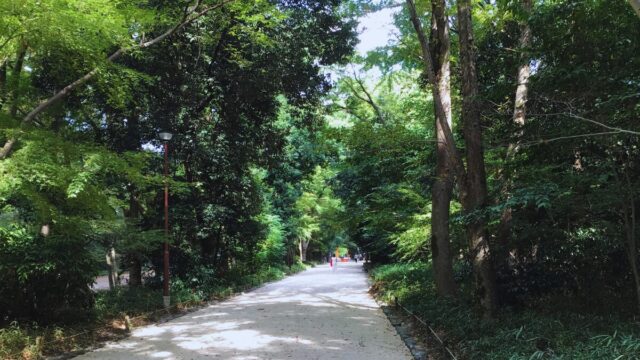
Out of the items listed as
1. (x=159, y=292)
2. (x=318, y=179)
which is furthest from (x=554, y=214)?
(x=318, y=179)

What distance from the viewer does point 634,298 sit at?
756cm

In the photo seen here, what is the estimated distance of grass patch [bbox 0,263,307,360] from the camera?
8039 millimetres

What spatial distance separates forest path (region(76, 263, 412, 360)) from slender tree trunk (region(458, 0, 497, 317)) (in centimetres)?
175

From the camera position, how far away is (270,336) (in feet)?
31.1

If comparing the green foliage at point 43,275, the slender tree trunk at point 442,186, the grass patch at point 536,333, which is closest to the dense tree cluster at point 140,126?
the green foliage at point 43,275

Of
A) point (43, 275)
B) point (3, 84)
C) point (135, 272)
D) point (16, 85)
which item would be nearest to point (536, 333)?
point (43, 275)

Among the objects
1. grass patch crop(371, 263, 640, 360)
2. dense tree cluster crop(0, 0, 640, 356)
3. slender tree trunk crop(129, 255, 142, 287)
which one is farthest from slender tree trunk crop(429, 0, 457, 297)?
slender tree trunk crop(129, 255, 142, 287)

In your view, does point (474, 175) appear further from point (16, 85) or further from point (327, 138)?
point (16, 85)

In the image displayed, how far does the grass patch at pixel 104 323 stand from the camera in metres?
8.04

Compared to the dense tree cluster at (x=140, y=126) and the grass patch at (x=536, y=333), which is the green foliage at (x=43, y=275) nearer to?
the dense tree cluster at (x=140, y=126)

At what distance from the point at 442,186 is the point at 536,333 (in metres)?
4.96

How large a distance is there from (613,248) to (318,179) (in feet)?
110

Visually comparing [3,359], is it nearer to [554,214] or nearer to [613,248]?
[554,214]

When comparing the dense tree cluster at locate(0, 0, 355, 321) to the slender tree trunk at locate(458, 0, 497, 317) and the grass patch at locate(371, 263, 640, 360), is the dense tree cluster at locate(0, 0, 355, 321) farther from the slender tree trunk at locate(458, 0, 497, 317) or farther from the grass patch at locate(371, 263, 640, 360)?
the grass patch at locate(371, 263, 640, 360)
